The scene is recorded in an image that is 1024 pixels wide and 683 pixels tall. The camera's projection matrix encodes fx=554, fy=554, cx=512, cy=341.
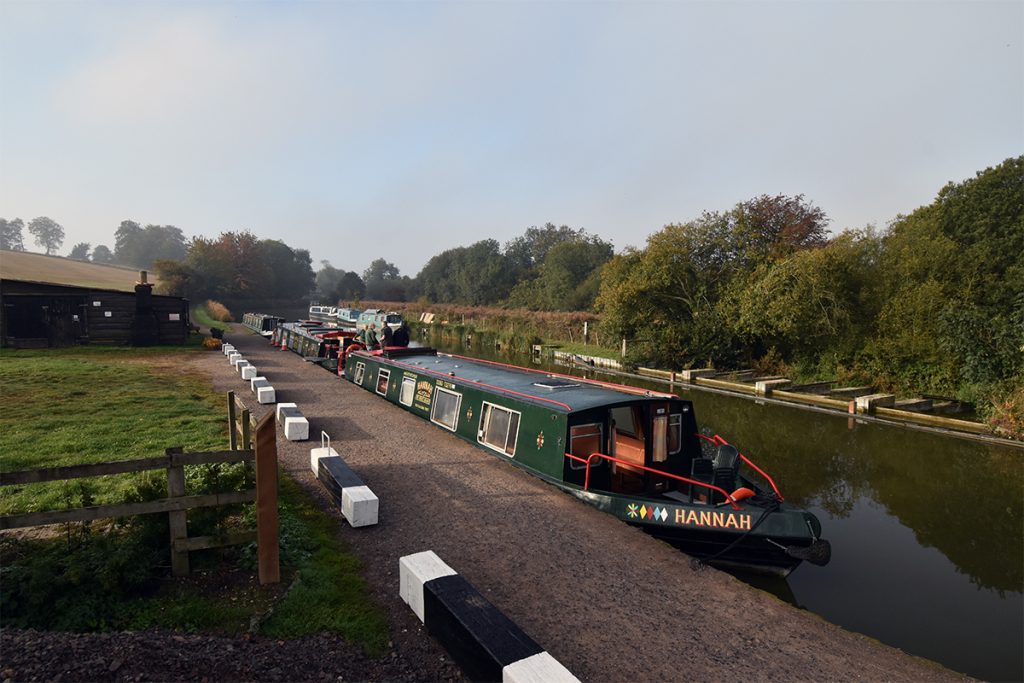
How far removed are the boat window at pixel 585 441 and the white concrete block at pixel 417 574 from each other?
3.84 meters

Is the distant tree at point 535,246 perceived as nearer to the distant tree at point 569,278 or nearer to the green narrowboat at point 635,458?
the distant tree at point 569,278

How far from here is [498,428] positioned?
1138 centimetres

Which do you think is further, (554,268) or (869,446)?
(554,268)

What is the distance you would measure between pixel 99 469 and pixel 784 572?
28.2 ft

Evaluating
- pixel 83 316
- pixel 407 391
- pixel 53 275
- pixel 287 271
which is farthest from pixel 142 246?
pixel 407 391

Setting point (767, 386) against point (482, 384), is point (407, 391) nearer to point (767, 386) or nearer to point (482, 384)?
point (482, 384)

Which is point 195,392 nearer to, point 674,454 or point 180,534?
point 180,534

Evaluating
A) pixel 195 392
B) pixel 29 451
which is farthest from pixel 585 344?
pixel 29 451

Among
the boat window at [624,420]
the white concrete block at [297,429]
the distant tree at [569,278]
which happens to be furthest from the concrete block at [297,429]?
the distant tree at [569,278]

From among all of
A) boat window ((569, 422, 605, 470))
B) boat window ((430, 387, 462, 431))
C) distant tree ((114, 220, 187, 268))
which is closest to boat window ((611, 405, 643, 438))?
boat window ((569, 422, 605, 470))

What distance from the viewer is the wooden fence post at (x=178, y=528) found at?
587 cm

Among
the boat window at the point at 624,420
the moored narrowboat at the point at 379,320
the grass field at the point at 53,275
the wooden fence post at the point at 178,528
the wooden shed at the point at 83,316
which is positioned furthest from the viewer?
the grass field at the point at 53,275

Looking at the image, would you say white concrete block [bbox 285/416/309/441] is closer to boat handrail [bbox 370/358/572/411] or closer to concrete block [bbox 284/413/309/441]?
concrete block [bbox 284/413/309/441]

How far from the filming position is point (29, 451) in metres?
9.99
